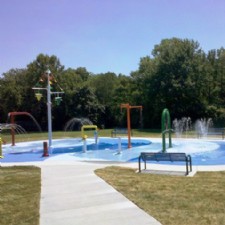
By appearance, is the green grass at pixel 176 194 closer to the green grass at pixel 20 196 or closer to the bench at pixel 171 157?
the bench at pixel 171 157

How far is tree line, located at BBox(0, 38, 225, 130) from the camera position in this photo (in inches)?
1633

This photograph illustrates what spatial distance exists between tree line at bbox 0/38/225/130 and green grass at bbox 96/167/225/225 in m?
30.3

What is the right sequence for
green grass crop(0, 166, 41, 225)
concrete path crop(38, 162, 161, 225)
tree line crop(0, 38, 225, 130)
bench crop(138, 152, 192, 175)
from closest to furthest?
concrete path crop(38, 162, 161, 225), green grass crop(0, 166, 41, 225), bench crop(138, 152, 192, 175), tree line crop(0, 38, 225, 130)

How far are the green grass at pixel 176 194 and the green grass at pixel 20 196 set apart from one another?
2.15m

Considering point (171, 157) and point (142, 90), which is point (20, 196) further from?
point (142, 90)

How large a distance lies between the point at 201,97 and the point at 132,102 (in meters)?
10.6

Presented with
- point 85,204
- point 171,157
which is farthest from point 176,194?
point 171,157

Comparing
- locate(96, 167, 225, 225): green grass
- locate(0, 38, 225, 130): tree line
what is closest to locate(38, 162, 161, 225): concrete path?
locate(96, 167, 225, 225): green grass

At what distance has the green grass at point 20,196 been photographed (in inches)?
268

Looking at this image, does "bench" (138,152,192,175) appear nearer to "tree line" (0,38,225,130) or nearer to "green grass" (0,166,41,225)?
"green grass" (0,166,41,225)

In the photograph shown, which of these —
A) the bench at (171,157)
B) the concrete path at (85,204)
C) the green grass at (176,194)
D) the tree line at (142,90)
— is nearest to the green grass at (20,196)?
the concrete path at (85,204)

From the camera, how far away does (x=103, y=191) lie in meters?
8.92

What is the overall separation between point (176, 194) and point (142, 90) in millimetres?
39318

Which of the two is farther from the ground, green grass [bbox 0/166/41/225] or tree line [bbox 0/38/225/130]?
tree line [bbox 0/38/225/130]
